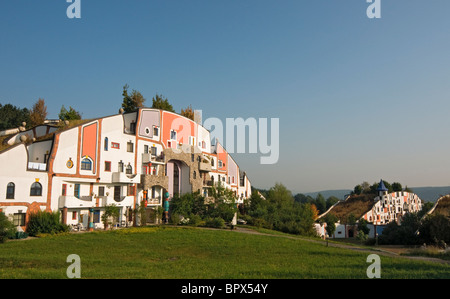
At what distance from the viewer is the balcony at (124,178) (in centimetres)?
3409

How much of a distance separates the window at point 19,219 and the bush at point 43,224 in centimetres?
51

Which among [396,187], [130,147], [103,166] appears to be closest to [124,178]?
[103,166]

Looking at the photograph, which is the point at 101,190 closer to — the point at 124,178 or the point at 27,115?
the point at 124,178

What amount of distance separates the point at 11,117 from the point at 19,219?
149ft

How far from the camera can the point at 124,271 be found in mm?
12992

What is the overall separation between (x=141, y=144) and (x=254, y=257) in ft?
76.6

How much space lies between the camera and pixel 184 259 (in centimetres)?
1728

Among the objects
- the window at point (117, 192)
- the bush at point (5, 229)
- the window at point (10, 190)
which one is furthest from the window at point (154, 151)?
the bush at point (5, 229)

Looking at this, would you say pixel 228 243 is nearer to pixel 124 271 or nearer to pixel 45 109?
pixel 124 271

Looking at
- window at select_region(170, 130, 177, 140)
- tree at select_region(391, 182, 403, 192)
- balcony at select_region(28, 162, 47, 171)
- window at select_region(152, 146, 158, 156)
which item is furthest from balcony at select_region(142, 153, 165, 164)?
tree at select_region(391, 182, 403, 192)

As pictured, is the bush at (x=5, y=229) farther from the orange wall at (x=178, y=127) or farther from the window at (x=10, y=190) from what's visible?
the orange wall at (x=178, y=127)

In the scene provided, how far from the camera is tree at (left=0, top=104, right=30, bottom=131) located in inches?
2363
